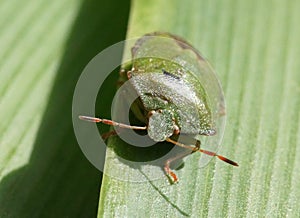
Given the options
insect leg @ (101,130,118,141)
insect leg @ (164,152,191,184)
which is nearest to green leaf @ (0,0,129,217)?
insect leg @ (101,130,118,141)

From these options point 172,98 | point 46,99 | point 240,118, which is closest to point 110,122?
point 172,98

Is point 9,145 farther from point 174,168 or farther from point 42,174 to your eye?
point 174,168

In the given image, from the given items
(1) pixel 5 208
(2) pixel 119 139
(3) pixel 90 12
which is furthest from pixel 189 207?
(3) pixel 90 12

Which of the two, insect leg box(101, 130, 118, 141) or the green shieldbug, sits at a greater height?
the green shieldbug

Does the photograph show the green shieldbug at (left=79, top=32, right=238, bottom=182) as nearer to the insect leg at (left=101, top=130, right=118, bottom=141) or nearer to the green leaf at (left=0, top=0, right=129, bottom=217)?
the insect leg at (left=101, top=130, right=118, bottom=141)

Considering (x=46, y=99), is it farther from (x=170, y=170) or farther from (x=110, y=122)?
(x=170, y=170)

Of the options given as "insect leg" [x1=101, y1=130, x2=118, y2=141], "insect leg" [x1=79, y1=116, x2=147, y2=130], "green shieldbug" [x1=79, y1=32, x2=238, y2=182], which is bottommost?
"insect leg" [x1=101, y1=130, x2=118, y2=141]
